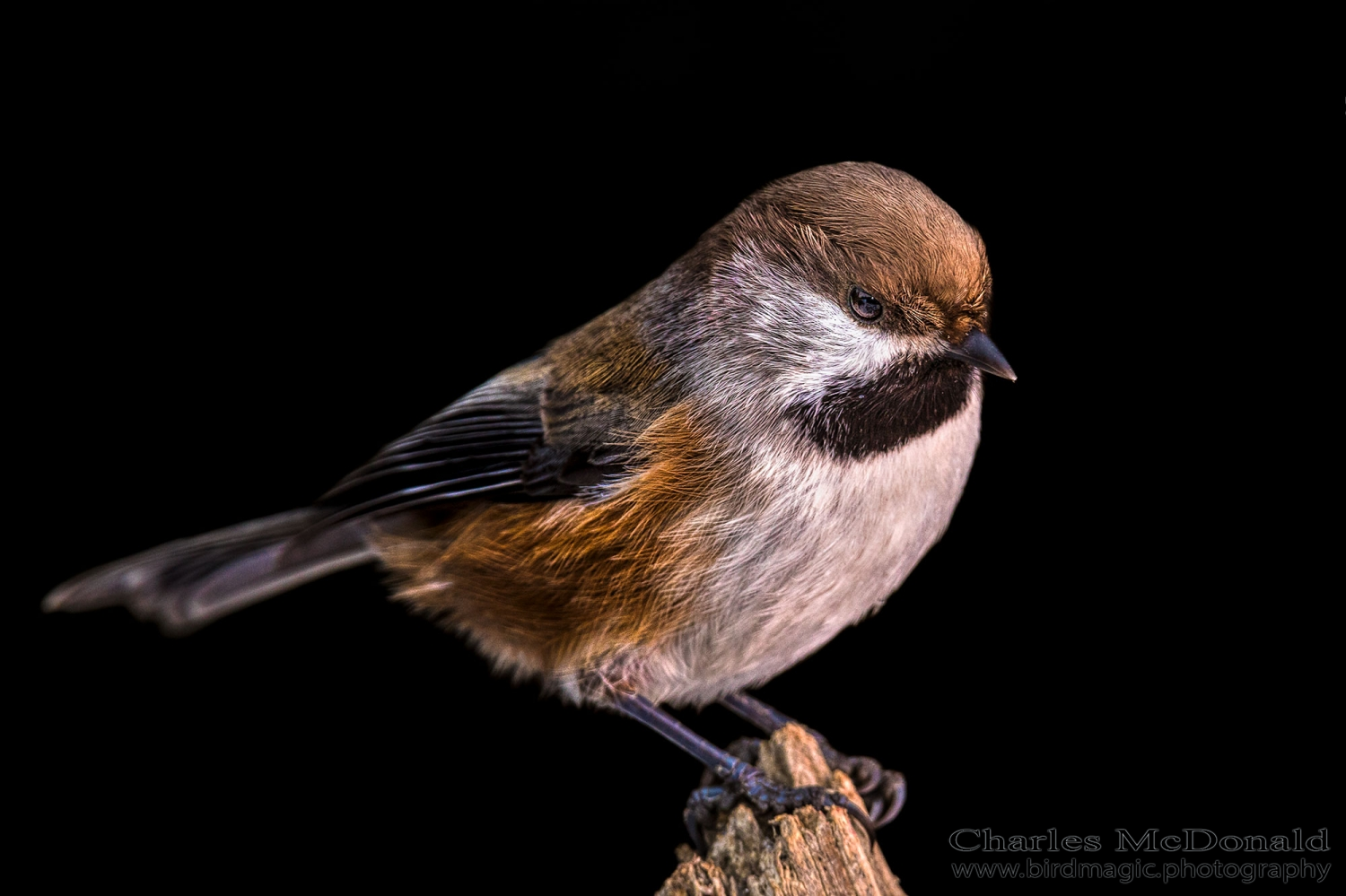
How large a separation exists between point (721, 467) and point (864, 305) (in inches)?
20.9

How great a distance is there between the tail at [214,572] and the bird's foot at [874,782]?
1.58 m

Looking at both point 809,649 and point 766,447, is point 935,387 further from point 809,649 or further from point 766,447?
point 809,649

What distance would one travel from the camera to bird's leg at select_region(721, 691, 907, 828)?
3.54 meters

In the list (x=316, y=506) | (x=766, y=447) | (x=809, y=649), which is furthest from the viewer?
(x=316, y=506)

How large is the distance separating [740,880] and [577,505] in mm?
1029

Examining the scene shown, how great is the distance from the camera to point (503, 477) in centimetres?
322

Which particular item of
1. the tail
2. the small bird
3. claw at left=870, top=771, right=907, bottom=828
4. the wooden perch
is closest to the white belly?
the small bird

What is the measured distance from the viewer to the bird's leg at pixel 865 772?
3.54 m

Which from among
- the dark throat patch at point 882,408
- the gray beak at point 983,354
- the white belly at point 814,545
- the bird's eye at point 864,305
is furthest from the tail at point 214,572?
the gray beak at point 983,354

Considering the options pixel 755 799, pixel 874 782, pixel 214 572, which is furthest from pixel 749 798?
pixel 214 572

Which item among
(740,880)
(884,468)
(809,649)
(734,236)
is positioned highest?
(734,236)

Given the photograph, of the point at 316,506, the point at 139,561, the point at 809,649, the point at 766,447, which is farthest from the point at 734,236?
the point at 139,561

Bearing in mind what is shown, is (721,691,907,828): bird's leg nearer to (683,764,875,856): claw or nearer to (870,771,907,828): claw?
(870,771,907,828): claw

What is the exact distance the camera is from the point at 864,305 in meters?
2.71
